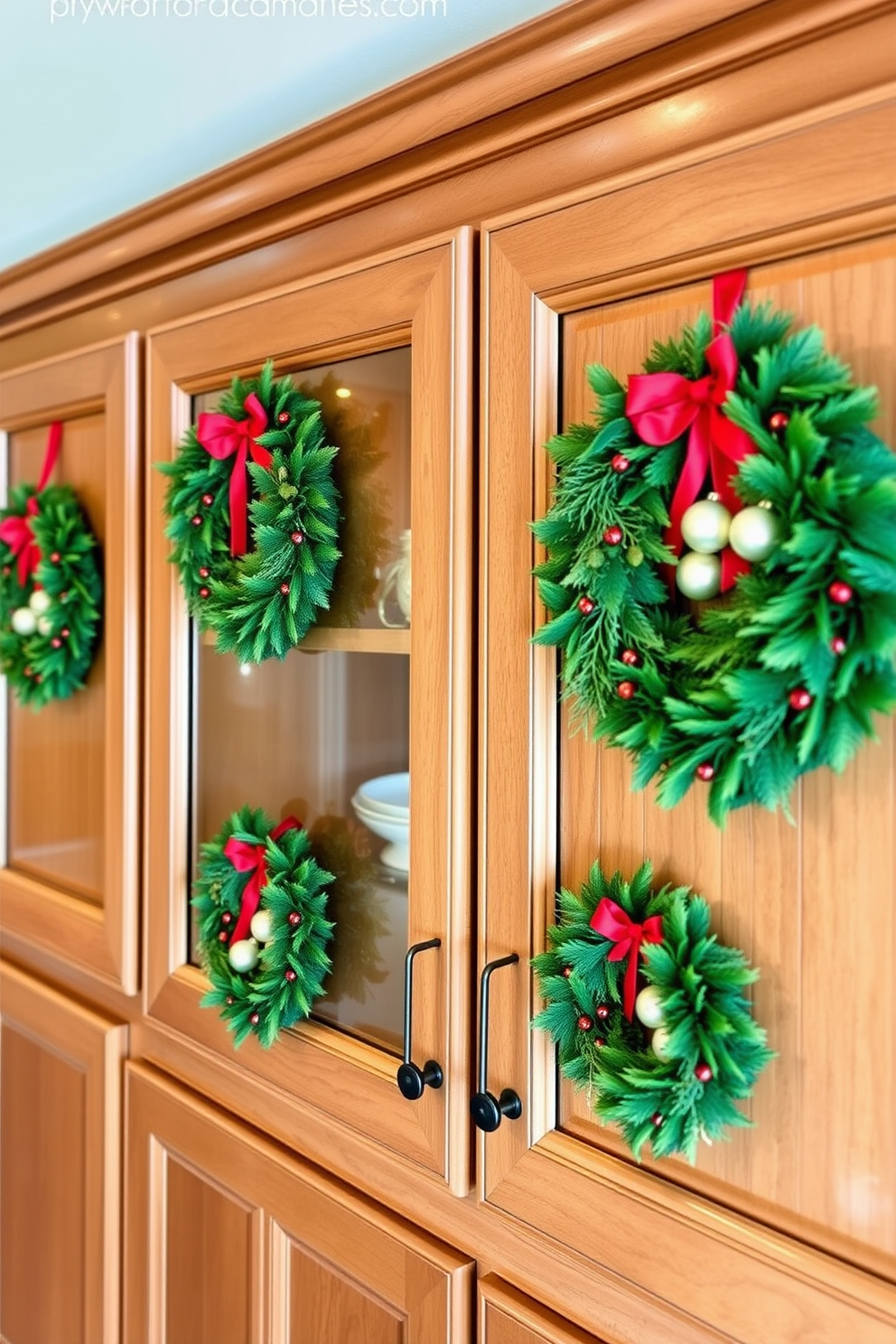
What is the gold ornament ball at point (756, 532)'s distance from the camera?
2.12 feet

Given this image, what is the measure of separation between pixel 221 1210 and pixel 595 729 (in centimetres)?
78

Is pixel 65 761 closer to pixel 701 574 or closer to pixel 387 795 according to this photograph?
pixel 387 795

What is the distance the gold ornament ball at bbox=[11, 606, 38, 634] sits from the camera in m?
1.34

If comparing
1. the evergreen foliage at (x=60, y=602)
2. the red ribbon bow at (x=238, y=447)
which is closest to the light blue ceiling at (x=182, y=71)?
the red ribbon bow at (x=238, y=447)

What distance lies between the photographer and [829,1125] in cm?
68

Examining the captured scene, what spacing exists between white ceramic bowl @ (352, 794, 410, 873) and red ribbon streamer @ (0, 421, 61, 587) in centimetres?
67

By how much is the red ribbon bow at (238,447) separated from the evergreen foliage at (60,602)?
1.15 ft

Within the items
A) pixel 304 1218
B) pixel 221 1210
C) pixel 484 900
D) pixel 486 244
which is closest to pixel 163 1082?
pixel 221 1210

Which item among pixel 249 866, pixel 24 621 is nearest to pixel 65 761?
pixel 24 621

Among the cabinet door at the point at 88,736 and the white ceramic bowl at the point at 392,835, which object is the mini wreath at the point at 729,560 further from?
the cabinet door at the point at 88,736

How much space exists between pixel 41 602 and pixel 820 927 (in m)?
1.05

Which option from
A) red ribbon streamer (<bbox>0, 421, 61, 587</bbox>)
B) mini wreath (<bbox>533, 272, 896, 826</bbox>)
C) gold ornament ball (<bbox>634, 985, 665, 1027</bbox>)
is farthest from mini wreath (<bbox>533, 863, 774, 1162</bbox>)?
red ribbon streamer (<bbox>0, 421, 61, 587</bbox>)

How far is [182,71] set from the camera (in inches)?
38.3

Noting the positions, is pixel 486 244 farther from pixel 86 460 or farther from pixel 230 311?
pixel 86 460
